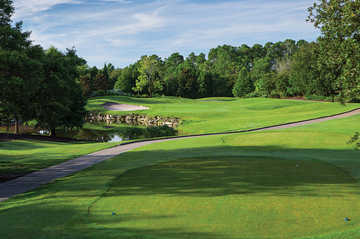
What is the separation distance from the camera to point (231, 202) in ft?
28.4

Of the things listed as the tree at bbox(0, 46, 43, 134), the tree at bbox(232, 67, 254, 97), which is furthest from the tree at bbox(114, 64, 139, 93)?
the tree at bbox(0, 46, 43, 134)

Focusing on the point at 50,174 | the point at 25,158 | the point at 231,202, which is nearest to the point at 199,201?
the point at 231,202

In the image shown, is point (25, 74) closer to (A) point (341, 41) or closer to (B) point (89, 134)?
(A) point (341, 41)

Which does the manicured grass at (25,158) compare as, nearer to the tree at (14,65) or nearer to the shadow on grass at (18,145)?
the shadow on grass at (18,145)

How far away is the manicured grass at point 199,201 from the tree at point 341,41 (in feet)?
10.7

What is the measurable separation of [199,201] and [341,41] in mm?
6580

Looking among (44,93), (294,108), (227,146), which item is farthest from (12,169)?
(294,108)

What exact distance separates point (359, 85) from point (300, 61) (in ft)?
213

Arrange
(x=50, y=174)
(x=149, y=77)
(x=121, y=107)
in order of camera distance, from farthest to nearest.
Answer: (x=149, y=77) < (x=121, y=107) < (x=50, y=174)

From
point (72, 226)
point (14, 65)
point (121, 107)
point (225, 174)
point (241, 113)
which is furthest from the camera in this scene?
point (121, 107)

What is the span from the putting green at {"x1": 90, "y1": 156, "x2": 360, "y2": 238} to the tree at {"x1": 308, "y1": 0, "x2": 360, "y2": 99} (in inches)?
128

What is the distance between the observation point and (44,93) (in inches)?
697

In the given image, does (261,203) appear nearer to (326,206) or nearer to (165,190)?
(326,206)

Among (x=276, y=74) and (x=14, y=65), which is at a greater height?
(x=276, y=74)
